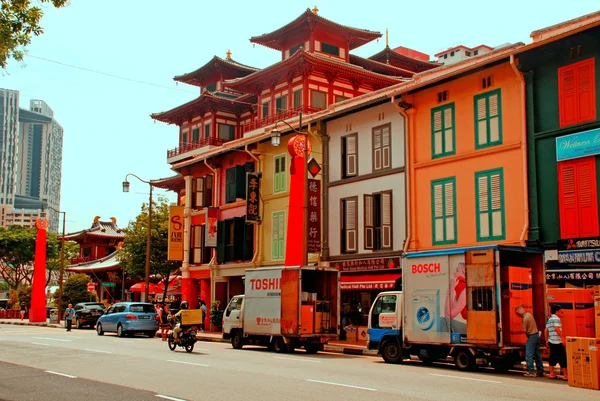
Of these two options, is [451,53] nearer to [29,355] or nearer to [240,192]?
[240,192]

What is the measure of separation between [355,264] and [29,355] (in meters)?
13.1

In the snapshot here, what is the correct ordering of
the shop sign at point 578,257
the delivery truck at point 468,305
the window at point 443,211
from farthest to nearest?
1. the window at point 443,211
2. the shop sign at point 578,257
3. the delivery truck at point 468,305

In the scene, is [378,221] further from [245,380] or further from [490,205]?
[245,380]

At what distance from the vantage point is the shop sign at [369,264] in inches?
1071

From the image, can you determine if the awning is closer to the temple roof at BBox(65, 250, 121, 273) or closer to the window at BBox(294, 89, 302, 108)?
the window at BBox(294, 89, 302, 108)

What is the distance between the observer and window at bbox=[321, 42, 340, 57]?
50844mm

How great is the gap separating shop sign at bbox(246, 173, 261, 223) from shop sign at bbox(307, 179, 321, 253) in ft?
14.2

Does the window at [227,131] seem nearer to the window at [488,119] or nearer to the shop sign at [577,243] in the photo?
the window at [488,119]

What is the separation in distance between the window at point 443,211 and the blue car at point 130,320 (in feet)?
48.7

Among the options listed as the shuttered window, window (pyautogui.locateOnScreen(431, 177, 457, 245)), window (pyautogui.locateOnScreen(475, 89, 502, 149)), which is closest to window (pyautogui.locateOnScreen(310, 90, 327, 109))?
window (pyautogui.locateOnScreen(431, 177, 457, 245))

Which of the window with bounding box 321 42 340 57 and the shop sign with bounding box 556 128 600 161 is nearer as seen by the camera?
the shop sign with bounding box 556 128 600 161

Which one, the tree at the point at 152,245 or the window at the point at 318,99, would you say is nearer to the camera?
the window at the point at 318,99

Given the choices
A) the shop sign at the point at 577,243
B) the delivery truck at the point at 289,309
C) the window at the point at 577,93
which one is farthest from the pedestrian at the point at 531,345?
the delivery truck at the point at 289,309

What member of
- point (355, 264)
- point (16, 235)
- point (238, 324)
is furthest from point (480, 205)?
point (16, 235)
